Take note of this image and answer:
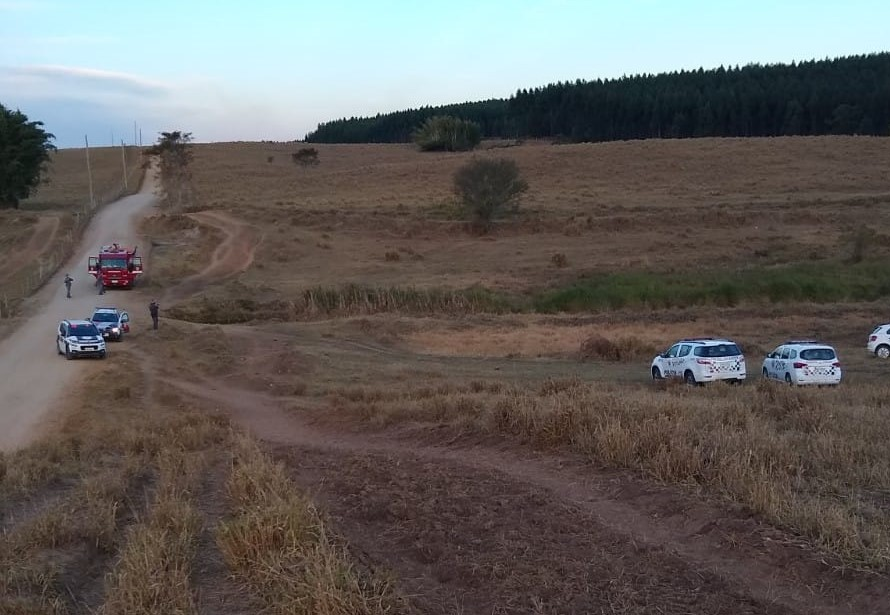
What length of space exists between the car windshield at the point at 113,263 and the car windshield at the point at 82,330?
60.4 feet

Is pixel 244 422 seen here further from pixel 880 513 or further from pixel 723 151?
pixel 723 151

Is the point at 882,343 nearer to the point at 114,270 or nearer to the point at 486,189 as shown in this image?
the point at 114,270

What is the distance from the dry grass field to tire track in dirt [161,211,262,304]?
0.61m

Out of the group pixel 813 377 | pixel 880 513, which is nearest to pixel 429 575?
pixel 880 513

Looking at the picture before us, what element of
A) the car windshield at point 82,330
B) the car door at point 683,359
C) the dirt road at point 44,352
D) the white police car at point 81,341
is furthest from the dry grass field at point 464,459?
the car door at point 683,359

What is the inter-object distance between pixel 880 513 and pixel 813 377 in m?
19.5

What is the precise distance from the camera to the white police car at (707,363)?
2761cm

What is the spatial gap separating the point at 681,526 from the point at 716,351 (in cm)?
2014

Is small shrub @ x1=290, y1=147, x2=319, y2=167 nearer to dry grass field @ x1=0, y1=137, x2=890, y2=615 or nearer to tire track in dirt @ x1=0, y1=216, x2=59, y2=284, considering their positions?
tire track in dirt @ x1=0, y1=216, x2=59, y2=284

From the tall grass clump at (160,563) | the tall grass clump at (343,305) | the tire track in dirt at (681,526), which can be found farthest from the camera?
the tall grass clump at (343,305)

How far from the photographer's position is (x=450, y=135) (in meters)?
143

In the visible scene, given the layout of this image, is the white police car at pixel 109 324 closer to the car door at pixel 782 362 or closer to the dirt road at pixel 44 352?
the dirt road at pixel 44 352

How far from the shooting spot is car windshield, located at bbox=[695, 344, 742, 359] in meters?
27.9

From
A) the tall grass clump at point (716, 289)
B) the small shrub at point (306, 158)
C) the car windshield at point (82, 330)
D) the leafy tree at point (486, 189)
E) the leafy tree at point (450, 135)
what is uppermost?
the leafy tree at point (450, 135)
